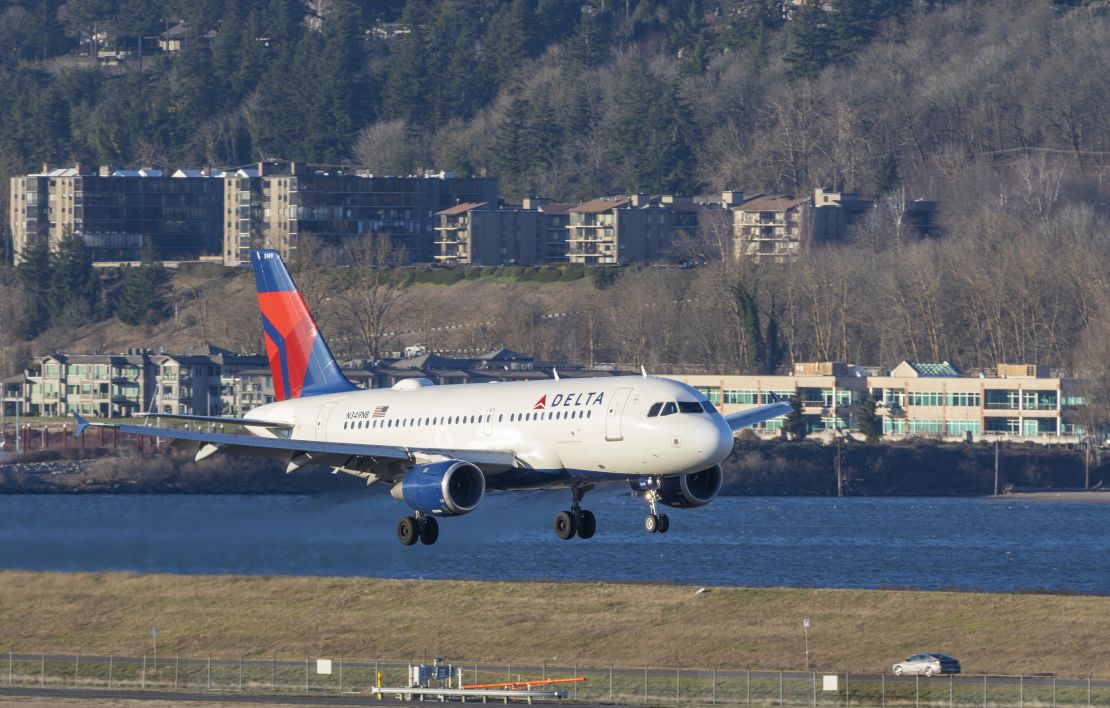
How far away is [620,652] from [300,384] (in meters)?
19.9

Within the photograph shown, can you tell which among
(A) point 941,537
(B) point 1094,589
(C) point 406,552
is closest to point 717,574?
(B) point 1094,589

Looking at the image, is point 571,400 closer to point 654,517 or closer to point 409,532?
point 654,517

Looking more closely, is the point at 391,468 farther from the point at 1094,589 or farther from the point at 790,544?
the point at 790,544

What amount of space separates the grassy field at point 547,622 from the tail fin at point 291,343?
633 inches

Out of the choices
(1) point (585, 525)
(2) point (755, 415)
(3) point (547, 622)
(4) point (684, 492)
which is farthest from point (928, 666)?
(1) point (585, 525)

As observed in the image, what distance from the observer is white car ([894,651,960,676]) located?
90750 millimetres

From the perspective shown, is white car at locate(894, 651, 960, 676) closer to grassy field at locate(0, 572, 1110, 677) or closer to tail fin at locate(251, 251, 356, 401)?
grassy field at locate(0, 572, 1110, 677)

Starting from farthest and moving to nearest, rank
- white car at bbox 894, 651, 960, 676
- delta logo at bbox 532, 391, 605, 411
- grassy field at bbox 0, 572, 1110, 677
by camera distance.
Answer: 1. grassy field at bbox 0, 572, 1110, 677
2. white car at bbox 894, 651, 960, 676
3. delta logo at bbox 532, 391, 605, 411

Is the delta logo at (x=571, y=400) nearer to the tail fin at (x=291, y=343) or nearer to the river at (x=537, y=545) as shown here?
the river at (x=537, y=545)

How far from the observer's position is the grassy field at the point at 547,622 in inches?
3868

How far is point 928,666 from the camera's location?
90812 mm

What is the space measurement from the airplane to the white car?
49.3ft

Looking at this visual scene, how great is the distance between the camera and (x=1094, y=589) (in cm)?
13875

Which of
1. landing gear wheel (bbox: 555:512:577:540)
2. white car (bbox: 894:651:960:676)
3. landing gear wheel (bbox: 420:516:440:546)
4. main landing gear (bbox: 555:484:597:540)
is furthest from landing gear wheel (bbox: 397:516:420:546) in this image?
white car (bbox: 894:651:960:676)
